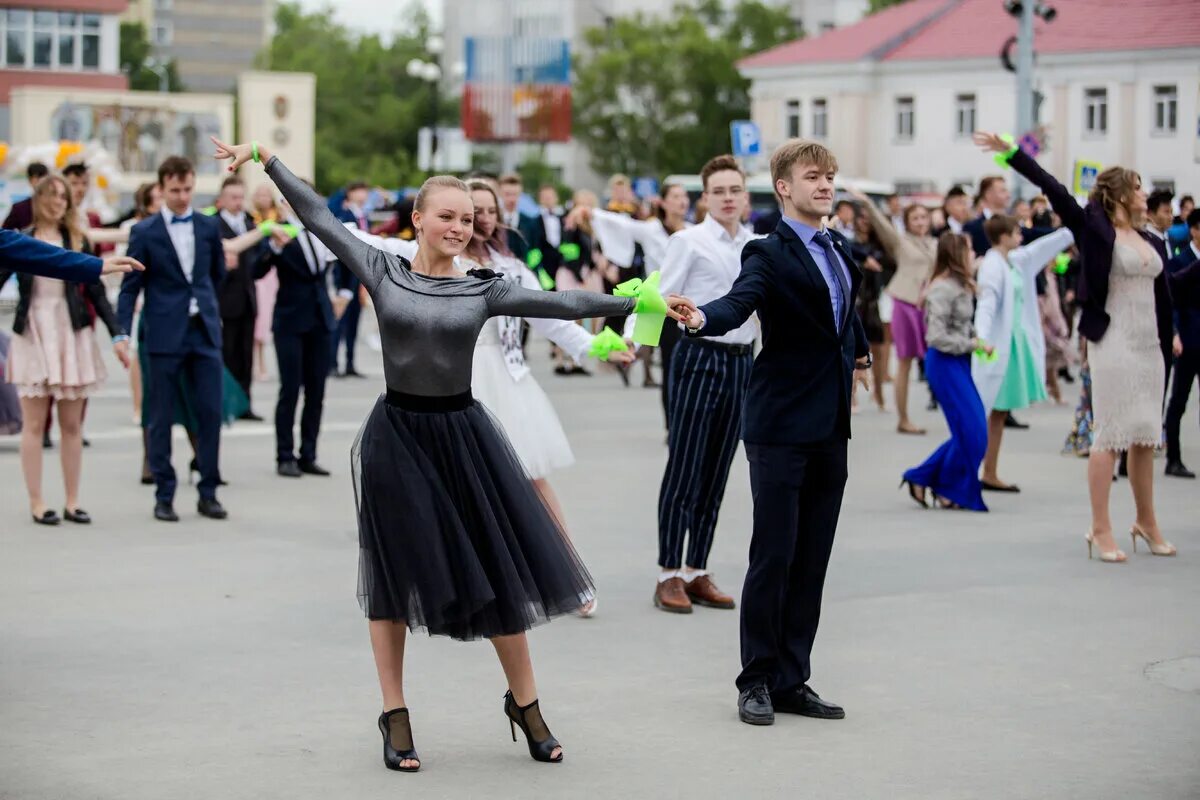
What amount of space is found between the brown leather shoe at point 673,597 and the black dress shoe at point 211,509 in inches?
145

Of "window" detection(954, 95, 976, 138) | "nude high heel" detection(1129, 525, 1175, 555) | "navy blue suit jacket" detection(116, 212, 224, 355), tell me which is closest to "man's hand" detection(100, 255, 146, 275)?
"navy blue suit jacket" detection(116, 212, 224, 355)

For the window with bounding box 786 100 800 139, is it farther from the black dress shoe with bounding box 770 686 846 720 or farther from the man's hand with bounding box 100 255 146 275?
the black dress shoe with bounding box 770 686 846 720

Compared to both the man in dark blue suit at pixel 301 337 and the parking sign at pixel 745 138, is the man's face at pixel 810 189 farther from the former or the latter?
the parking sign at pixel 745 138

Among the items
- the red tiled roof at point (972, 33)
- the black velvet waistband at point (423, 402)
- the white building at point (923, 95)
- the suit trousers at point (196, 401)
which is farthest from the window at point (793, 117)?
the black velvet waistband at point (423, 402)

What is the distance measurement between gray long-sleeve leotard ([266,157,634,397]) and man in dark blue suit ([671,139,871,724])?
768mm

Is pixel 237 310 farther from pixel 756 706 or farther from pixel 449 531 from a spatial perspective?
pixel 449 531

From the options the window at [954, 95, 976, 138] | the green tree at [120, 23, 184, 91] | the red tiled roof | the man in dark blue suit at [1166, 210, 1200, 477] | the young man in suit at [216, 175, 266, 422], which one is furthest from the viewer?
the green tree at [120, 23, 184, 91]

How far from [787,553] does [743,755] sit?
83 centimetres

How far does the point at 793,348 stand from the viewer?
6.38 meters

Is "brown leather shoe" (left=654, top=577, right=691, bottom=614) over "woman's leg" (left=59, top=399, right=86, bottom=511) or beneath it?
beneath

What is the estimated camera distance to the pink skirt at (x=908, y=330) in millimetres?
16172

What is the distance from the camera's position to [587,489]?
40.0ft

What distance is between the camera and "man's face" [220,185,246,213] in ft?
48.8

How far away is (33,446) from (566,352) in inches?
130
